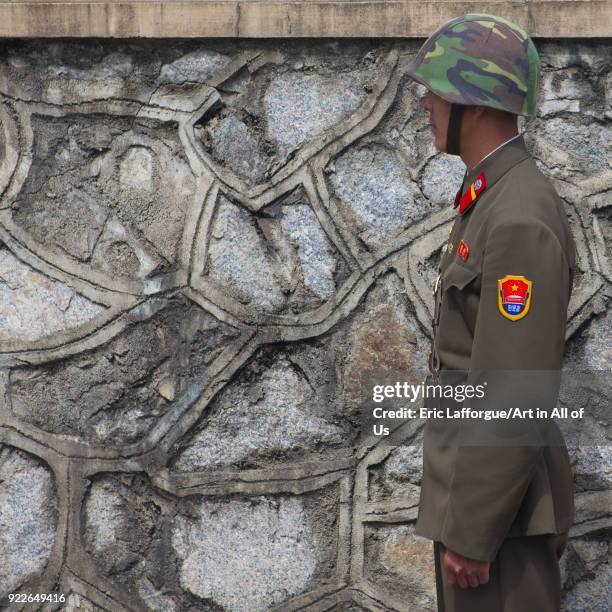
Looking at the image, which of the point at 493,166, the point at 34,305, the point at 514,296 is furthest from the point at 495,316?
the point at 34,305

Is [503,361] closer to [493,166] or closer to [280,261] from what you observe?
[493,166]

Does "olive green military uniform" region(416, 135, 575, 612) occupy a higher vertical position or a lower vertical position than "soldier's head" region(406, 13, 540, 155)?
lower

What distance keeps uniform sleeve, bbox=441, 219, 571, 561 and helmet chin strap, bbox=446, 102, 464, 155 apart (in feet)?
0.74

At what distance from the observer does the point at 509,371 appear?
1.50 metres

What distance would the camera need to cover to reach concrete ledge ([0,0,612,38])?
2.16m

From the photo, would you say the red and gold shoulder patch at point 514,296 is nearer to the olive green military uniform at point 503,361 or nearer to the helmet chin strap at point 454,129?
the olive green military uniform at point 503,361

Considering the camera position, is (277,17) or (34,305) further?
(34,305)

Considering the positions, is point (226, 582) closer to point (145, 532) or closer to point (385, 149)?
point (145, 532)

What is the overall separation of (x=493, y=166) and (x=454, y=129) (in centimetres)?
9

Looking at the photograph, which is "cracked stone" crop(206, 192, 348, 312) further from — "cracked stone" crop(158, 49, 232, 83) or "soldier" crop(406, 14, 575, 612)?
"soldier" crop(406, 14, 575, 612)

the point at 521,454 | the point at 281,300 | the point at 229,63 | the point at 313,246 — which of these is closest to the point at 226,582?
the point at 281,300

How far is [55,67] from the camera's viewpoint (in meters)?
2.26

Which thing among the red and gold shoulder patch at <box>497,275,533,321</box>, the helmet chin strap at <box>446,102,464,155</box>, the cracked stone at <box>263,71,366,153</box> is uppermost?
the cracked stone at <box>263,71,366,153</box>

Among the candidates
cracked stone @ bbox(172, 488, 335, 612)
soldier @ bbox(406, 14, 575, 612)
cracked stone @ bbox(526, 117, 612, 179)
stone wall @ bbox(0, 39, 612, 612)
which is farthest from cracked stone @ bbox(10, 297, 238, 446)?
cracked stone @ bbox(526, 117, 612, 179)
